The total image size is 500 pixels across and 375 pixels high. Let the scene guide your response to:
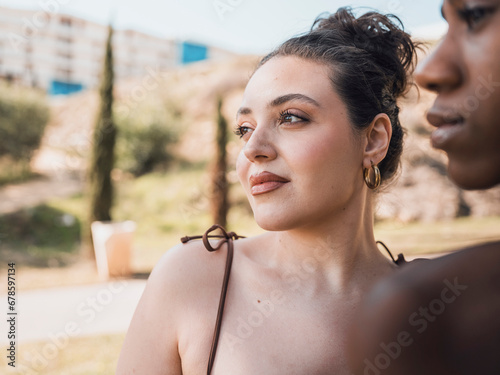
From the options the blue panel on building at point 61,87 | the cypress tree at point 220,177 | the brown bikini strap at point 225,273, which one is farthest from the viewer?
the blue panel on building at point 61,87

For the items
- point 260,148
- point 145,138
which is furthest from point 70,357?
point 145,138

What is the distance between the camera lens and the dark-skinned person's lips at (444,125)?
2.19 ft

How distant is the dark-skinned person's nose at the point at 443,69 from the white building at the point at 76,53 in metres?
40.2

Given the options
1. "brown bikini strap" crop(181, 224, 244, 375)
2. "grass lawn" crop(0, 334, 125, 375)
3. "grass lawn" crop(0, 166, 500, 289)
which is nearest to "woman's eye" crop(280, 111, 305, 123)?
"brown bikini strap" crop(181, 224, 244, 375)

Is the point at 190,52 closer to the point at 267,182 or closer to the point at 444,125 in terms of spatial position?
the point at 267,182

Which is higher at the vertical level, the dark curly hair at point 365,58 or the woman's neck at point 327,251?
the dark curly hair at point 365,58

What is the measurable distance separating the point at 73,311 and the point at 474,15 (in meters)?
7.72

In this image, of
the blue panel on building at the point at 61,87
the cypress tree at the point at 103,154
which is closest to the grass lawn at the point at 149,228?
the cypress tree at the point at 103,154

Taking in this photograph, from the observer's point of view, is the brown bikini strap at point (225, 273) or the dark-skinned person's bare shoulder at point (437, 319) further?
the brown bikini strap at point (225, 273)

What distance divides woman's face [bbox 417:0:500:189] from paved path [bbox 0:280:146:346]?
6284 mm

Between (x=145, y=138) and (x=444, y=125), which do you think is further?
(x=145, y=138)

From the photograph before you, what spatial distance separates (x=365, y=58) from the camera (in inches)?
77.2

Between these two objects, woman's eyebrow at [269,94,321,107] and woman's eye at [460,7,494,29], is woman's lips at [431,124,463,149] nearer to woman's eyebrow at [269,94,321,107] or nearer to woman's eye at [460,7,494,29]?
woman's eye at [460,7,494,29]

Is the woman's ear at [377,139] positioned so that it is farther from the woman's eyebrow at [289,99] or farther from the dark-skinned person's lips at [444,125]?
the dark-skinned person's lips at [444,125]
